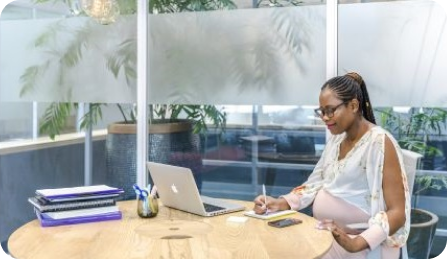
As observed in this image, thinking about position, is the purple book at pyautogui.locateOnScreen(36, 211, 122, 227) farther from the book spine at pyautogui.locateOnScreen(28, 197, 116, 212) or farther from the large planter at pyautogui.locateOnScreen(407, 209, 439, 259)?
the large planter at pyautogui.locateOnScreen(407, 209, 439, 259)

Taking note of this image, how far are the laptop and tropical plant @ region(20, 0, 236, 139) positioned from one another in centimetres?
119

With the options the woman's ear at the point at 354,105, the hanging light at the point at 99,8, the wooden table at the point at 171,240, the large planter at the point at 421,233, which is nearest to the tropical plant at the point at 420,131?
the large planter at the point at 421,233

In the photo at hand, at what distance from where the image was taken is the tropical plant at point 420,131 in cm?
289

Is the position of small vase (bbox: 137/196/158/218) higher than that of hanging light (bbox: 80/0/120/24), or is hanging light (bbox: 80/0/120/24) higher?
hanging light (bbox: 80/0/120/24)

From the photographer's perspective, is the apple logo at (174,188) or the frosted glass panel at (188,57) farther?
the frosted glass panel at (188,57)

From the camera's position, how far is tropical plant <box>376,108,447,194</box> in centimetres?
289

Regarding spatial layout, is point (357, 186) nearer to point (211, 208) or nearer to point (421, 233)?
point (211, 208)

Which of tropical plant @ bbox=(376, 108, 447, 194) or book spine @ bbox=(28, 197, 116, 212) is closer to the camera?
book spine @ bbox=(28, 197, 116, 212)

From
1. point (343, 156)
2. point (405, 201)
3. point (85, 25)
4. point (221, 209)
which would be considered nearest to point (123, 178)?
point (85, 25)

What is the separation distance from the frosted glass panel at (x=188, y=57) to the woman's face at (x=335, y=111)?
0.91 metres

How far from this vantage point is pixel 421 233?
9.95 feet

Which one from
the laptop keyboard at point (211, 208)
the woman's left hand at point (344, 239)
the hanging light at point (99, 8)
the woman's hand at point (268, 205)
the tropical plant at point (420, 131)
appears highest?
the hanging light at point (99, 8)

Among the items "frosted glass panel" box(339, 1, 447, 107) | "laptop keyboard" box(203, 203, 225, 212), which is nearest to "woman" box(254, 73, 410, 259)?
"laptop keyboard" box(203, 203, 225, 212)

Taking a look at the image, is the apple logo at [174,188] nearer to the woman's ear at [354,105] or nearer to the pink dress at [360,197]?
the pink dress at [360,197]
